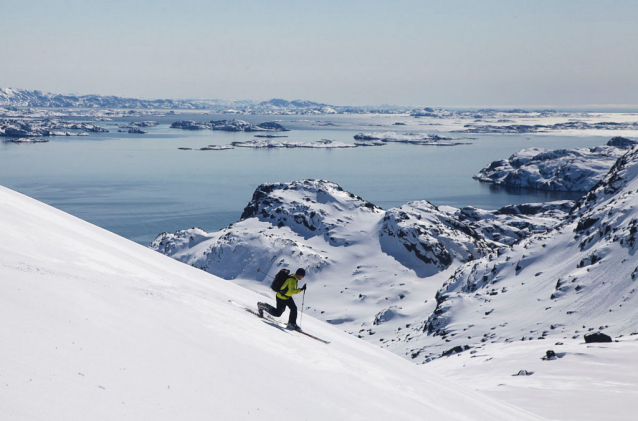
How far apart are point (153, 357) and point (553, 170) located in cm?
19290

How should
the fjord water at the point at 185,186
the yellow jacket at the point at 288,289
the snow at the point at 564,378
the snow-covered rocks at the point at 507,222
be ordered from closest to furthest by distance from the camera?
the yellow jacket at the point at 288,289, the snow at the point at 564,378, the snow-covered rocks at the point at 507,222, the fjord water at the point at 185,186

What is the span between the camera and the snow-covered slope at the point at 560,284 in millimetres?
34469

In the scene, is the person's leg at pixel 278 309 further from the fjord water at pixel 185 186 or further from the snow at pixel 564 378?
the fjord water at pixel 185 186

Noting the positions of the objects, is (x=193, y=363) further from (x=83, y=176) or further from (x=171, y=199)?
(x=83, y=176)

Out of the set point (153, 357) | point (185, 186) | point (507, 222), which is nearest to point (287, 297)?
point (153, 357)

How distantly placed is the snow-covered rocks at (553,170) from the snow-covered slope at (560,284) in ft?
407

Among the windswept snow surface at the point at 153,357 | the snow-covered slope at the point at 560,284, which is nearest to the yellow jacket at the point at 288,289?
the windswept snow surface at the point at 153,357

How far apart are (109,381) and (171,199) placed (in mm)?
124315

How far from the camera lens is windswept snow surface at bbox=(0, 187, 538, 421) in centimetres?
646

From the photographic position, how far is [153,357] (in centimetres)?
816

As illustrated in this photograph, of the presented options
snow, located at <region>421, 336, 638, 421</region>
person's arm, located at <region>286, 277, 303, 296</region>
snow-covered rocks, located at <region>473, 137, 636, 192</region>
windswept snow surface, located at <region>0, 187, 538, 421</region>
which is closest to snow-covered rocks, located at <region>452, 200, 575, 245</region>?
snow, located at <region>421, 336, 638, 421</region>

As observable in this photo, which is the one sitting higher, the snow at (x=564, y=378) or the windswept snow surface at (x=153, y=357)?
the windswept snow surface at (x=153, y=357)

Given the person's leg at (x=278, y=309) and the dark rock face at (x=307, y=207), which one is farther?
the dark rock face at (x=307, y=207)

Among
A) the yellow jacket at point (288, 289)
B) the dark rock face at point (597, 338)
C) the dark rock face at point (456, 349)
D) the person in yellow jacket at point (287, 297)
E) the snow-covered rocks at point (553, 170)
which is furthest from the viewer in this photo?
the snow-covered rocks at point (553, 170)
